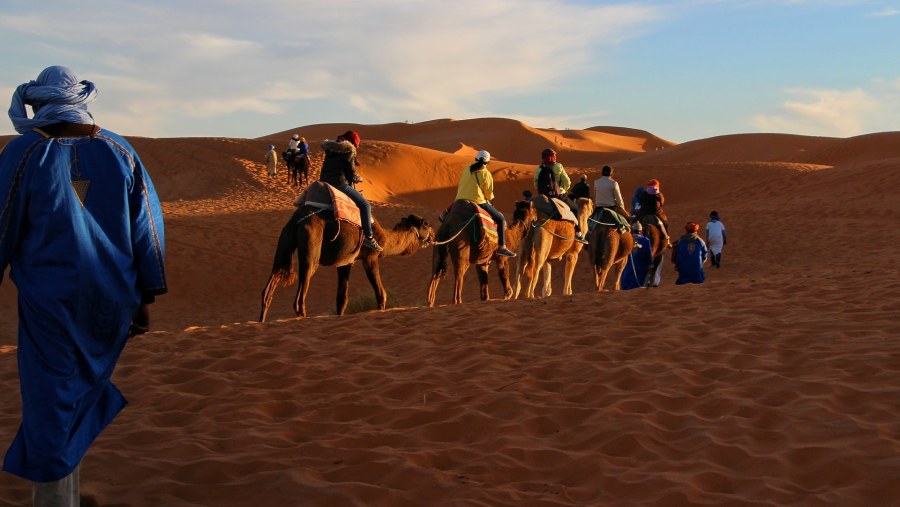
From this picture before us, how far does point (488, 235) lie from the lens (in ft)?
45.3

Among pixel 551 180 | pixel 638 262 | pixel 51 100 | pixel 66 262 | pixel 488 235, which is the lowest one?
pixel 638 262

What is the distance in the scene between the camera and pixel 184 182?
3931 cm

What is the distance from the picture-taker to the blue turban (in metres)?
4.28

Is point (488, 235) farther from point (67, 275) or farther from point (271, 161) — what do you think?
point (271, 161)

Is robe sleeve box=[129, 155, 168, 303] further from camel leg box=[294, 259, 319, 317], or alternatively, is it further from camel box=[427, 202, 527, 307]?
camel box=[427, 202, 527, 307]

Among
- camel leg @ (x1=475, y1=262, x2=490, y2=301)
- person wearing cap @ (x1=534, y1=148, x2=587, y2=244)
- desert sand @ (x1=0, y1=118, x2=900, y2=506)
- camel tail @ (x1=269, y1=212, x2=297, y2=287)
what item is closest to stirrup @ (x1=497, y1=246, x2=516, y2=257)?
camel leg @ (x1=475, y1=262, x2=490, y2=301)

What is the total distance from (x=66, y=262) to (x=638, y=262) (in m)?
14.1

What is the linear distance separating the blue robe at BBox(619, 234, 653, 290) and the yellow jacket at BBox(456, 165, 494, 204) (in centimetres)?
440

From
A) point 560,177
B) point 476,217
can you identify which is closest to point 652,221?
point 560,177

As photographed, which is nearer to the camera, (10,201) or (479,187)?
(10,201)

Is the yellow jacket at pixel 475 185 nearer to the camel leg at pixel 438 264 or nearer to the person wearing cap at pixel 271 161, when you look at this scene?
the camel leg at pixel 438 264

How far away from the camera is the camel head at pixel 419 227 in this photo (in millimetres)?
13820

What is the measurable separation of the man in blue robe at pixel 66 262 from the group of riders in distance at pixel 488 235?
7094 mm

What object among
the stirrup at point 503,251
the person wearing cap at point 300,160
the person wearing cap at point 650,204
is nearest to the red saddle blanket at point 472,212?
the stirrup at point 503,251
